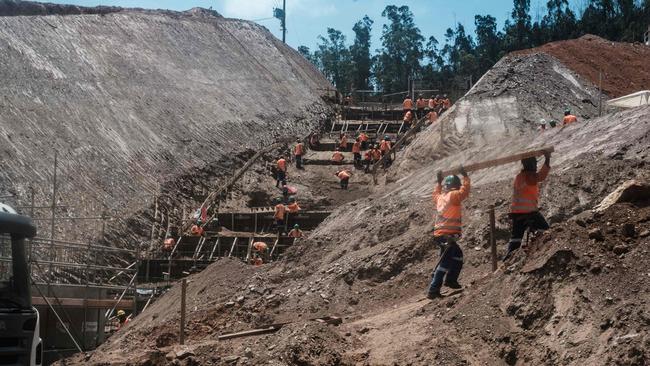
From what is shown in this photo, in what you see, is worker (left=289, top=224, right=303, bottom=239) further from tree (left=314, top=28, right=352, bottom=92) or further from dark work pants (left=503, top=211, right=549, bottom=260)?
tree (left=314, top=28, right=352, bottom=92)

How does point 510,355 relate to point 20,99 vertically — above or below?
below

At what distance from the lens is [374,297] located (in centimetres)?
1444

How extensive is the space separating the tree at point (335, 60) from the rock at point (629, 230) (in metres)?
62.9

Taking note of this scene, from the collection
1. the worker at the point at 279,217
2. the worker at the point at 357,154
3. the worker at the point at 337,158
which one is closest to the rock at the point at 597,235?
the worker at the point at 279,217

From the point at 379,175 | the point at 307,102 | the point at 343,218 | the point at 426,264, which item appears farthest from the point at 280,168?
the point at 426,264

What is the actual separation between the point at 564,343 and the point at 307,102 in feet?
137

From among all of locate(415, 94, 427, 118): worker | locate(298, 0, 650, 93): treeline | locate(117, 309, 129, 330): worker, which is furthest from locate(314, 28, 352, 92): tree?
locate(117, 309, 129, 330): worker

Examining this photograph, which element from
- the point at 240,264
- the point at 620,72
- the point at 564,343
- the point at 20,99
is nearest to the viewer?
the point at 564,343

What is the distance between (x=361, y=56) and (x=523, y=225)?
6646 centimetres

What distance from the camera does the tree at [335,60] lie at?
7725cm

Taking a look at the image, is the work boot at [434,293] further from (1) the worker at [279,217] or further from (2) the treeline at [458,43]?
(2) the treeline at [458,43]

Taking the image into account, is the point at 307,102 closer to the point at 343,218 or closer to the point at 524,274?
the point at 343,218

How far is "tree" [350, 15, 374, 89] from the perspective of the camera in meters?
75.9

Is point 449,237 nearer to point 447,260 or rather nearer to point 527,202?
point 447,260
